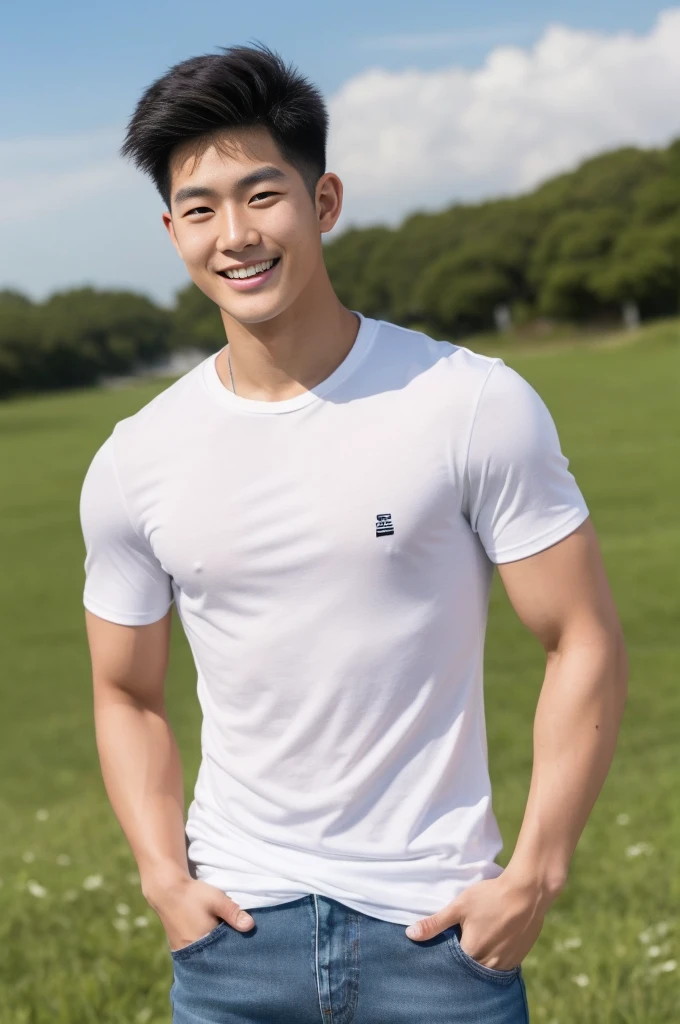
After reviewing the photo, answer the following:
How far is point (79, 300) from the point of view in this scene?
12206cm

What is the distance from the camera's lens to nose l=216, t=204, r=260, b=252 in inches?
98.1

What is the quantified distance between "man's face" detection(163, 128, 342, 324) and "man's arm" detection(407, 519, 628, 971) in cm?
72

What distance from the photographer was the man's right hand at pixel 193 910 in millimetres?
2486

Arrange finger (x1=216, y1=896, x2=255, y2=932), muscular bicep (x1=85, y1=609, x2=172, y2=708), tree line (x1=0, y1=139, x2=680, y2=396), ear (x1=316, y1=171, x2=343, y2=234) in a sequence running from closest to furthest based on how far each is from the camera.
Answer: finger (x1=216, y1=896, x2=255, y2=932)
ear (x1=316, y1=171, x2=343, y2=234)
muscular bicep (x1=85, y1=609, x2=172, y2=708)
tree line (x1=0, y1=139, x2=680, y2=396)

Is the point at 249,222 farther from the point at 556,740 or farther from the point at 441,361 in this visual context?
the point at 556,740

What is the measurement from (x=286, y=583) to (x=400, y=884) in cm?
61

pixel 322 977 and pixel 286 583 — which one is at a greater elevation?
pixel 286 583

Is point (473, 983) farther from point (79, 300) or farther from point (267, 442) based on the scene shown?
point (79, 300)

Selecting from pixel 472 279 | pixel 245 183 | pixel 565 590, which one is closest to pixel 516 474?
pixel 565 590

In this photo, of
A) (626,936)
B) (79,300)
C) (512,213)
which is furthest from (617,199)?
(626,936)

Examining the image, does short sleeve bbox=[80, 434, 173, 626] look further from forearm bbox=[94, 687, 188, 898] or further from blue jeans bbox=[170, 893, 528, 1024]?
blue jeans bbox=[170, 893, 528, 1024]

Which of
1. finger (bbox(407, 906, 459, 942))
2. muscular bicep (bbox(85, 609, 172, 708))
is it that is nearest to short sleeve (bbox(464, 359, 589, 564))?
finger (bbox(407, 906, 459, 942))

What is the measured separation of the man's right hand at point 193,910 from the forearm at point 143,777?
70 mm

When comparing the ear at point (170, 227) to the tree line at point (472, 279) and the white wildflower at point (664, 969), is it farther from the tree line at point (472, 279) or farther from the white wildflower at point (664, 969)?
the tree line at point (472, 279)
